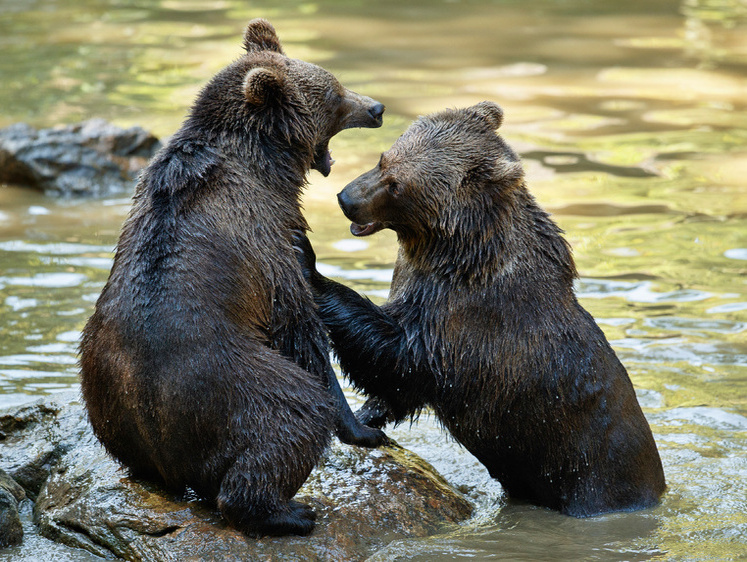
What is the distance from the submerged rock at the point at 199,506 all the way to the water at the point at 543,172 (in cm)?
22

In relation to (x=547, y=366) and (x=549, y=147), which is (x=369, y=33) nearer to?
(x=549, y=147)

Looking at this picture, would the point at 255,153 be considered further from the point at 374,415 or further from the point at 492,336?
the point at 374,415

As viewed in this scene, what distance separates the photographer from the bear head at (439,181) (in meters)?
6.54

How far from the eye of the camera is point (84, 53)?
20.1 meters

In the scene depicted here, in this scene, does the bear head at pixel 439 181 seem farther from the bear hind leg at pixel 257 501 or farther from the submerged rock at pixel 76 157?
the submerged rock at pixel 76 157

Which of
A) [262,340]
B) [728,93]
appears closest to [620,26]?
[728,93]

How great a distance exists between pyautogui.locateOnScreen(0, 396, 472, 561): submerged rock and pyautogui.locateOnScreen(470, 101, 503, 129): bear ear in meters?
2.28

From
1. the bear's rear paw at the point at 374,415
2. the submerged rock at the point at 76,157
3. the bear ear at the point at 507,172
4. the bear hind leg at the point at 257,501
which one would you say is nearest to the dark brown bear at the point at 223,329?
the bear hind leg at the point at 257,501

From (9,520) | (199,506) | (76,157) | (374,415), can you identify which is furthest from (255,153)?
(76,157)

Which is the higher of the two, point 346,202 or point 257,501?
point 346,202

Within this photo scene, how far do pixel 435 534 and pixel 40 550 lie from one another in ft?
7.43

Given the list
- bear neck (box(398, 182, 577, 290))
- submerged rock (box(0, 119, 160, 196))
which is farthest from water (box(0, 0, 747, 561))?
bear neck (box(398, 182, 577, 290))

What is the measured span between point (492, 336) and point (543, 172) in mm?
7541

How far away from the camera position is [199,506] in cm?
575
